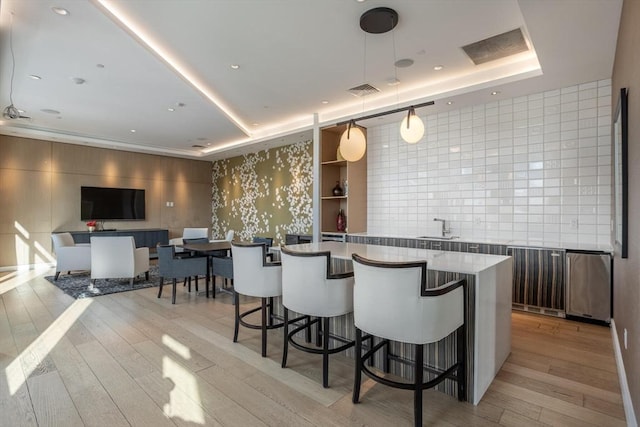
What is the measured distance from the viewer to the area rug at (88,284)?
16.4 feet

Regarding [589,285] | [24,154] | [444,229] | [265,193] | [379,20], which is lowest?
[589,285]

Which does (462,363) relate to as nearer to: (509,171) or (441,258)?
(441,258)

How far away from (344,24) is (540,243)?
3359 millimetres

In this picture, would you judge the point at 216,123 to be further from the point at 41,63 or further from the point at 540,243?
the point at 540,243

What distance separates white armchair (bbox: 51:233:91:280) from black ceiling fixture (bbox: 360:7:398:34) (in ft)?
19.7

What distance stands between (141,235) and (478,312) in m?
8.17

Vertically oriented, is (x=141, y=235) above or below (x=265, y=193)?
below

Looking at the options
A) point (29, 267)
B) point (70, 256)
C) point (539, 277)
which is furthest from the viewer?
point (29, 267)

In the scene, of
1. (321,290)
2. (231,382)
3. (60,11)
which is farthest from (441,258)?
(60,11)

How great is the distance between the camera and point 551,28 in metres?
2.73

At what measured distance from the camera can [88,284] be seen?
216 inches

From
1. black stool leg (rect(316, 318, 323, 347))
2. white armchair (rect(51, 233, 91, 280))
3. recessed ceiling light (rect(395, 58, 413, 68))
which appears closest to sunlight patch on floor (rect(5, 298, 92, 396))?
white armchair (rect(51, 233, 91, 280))

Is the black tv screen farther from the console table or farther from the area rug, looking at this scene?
the area rug

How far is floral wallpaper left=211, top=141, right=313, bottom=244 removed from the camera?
729 centimetres
